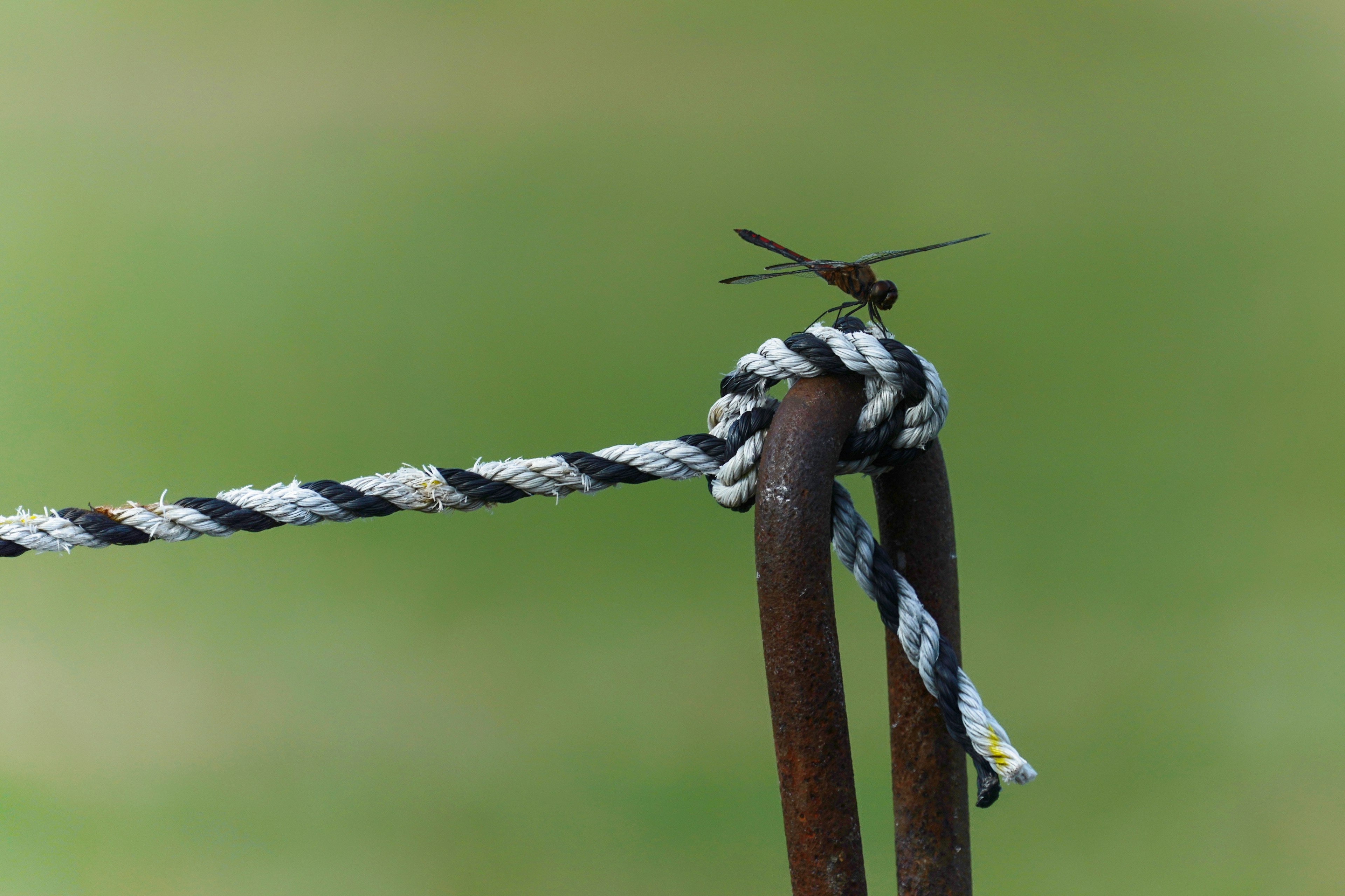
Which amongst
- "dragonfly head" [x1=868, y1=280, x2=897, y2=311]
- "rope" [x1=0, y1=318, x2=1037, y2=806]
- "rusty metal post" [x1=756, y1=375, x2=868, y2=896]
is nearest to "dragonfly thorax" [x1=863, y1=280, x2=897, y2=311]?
"dragonfly head" [x1=868, y1=280, x2=897, y2=311]

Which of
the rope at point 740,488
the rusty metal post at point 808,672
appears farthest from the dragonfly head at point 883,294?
the rusty metal post at point 808,672

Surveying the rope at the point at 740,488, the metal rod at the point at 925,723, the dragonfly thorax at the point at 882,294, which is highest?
the dragonfly thorax at the point at 882,294

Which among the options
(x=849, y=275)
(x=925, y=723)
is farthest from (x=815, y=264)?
(x=925, y=723)

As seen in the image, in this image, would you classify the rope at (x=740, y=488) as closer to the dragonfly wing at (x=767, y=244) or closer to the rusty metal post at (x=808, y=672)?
the rusty metal post at (x=808, y=672)

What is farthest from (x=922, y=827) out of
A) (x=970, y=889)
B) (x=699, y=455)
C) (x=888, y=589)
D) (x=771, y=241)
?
(x=771, y=241)

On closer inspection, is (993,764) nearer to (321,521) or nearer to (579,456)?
(579,456)

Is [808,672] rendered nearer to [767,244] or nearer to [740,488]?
[740,488]

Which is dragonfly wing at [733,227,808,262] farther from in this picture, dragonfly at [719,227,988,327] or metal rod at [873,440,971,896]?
metal rod at [873,440,971,896]
